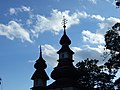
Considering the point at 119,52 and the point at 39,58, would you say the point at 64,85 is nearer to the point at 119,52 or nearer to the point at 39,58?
the point at 39,58

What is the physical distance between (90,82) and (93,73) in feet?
6.68

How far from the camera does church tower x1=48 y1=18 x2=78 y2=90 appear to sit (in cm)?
5441

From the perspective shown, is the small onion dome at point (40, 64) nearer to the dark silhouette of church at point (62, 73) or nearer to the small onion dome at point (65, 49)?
the dark silhouette of church at point (62, 73)

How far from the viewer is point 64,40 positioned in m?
59.6

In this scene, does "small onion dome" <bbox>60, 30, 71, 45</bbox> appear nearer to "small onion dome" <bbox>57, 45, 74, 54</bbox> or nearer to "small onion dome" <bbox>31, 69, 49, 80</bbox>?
"small onion dome" <bbox>57, 45, 74, 54</bbox>

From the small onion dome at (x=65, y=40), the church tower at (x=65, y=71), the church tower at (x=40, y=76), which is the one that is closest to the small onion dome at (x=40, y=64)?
the church tower at (x=40, y=76)

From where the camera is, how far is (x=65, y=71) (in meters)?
55.5

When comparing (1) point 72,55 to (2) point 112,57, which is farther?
(1) point 72,55

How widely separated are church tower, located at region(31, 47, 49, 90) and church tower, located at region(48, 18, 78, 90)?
16.0ft

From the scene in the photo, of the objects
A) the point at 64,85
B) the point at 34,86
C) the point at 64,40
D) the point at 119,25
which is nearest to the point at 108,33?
the point at 119,25

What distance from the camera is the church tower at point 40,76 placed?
202 feet

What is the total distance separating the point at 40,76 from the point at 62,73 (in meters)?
7.16

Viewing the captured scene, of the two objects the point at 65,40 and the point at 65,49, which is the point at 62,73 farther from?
the point at 65,40

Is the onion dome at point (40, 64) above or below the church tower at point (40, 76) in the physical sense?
above
